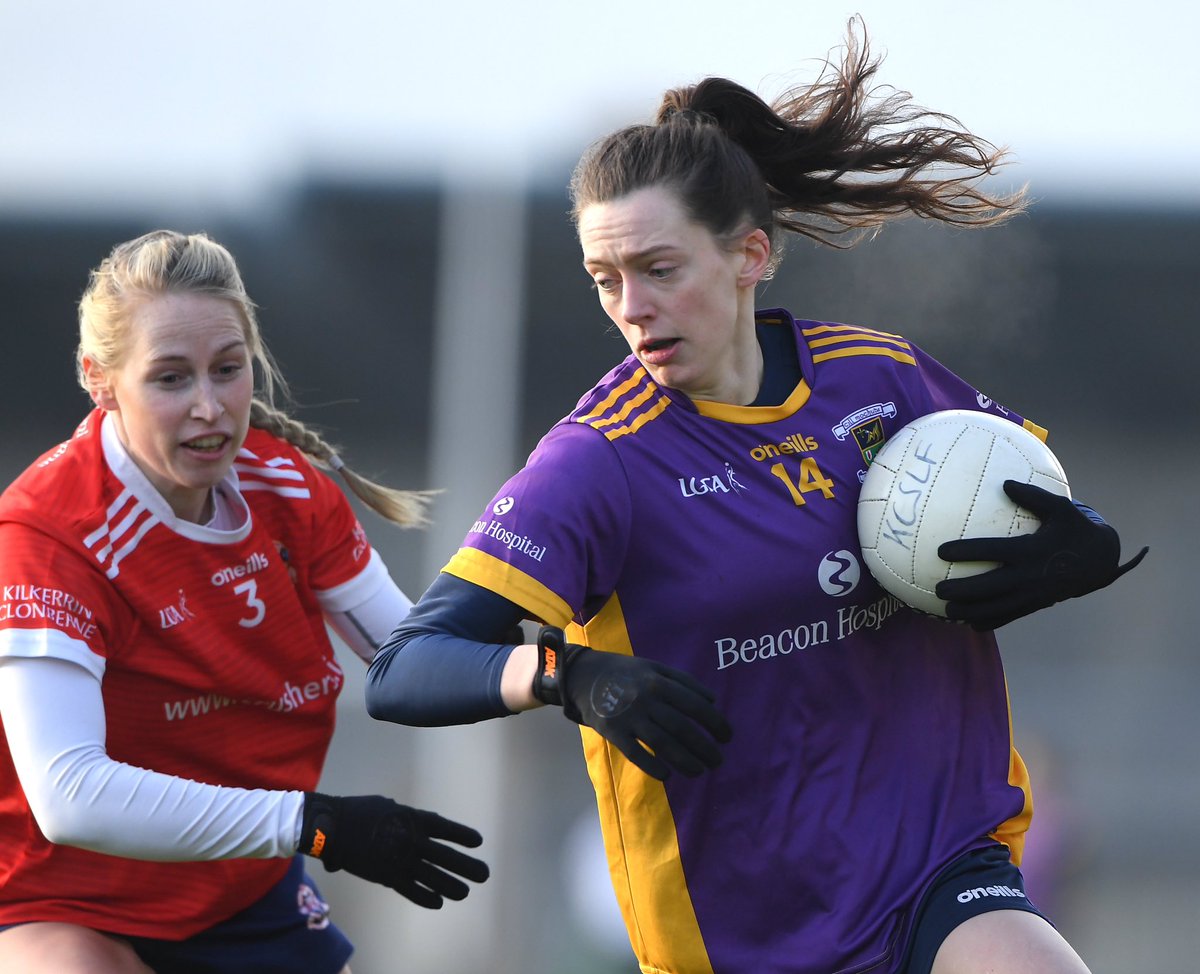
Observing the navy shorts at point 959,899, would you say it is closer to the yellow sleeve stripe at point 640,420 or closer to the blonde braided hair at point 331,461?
the yellow sleeve stripe at point 640,420

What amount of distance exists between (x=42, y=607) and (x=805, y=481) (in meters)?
1.64

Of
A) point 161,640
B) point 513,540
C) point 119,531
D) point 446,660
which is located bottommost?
point 161,640

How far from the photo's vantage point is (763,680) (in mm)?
3385

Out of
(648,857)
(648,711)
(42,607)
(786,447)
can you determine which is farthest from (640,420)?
(42,607)

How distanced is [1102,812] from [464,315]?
294 inches

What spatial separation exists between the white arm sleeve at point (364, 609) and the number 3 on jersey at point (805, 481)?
1.18 m

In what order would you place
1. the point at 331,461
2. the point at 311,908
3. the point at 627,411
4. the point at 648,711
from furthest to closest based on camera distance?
the point at 331,461, the point at 311,908, the point at 627,411, the point at 648,711

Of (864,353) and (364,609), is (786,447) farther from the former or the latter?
(364,609)

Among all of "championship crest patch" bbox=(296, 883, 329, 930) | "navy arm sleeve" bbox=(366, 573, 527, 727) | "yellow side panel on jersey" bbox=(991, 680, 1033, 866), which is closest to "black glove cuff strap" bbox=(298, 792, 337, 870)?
"navy arm sleeve" bbox=(366, 573, 527, 727)

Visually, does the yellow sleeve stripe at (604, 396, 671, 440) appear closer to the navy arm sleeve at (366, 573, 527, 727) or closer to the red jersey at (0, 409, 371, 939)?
the navy arm sleeve at (366, 573, 527, 727)

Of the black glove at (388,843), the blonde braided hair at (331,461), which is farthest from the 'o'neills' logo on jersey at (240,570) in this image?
the black glove at (388,843)

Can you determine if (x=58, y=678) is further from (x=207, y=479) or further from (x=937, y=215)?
(x=937, y=215)

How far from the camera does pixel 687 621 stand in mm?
3330

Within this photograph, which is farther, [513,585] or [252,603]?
[252,603]
